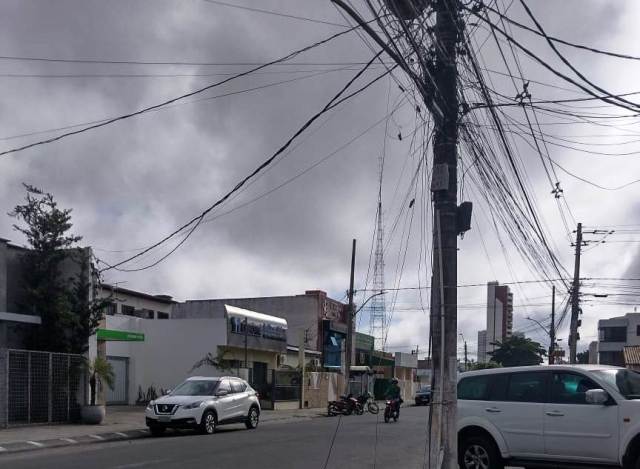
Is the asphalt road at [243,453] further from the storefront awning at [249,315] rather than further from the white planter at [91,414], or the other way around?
the storefront awning at [249,315]

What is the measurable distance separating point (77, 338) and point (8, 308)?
86.1 inches

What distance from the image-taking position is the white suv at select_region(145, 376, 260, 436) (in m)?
20.8

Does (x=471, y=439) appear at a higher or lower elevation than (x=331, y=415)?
higher

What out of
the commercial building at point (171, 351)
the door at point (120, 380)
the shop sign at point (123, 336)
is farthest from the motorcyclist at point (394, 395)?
the door at point (120, 380)

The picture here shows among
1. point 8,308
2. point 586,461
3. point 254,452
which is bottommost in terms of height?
point 254,452

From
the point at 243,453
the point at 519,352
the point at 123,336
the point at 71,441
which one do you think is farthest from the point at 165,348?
the point at 519,352

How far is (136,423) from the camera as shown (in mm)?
23844

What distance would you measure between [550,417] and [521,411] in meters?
0.48

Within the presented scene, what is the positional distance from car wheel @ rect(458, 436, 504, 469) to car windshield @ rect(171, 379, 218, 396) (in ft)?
36.3

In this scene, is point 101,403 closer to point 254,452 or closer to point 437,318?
point 254,452

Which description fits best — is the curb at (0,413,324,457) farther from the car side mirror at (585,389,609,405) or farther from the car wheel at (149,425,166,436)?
the car side mirror at (585,389,609,405)

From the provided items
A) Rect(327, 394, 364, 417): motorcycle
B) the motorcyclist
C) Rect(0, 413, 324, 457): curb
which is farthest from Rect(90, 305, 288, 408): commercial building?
Rect(0, 413, 324, 457): curb

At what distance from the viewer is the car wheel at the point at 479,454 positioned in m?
12.0

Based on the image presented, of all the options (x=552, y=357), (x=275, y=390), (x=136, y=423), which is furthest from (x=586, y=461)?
(x=552, y=357)
